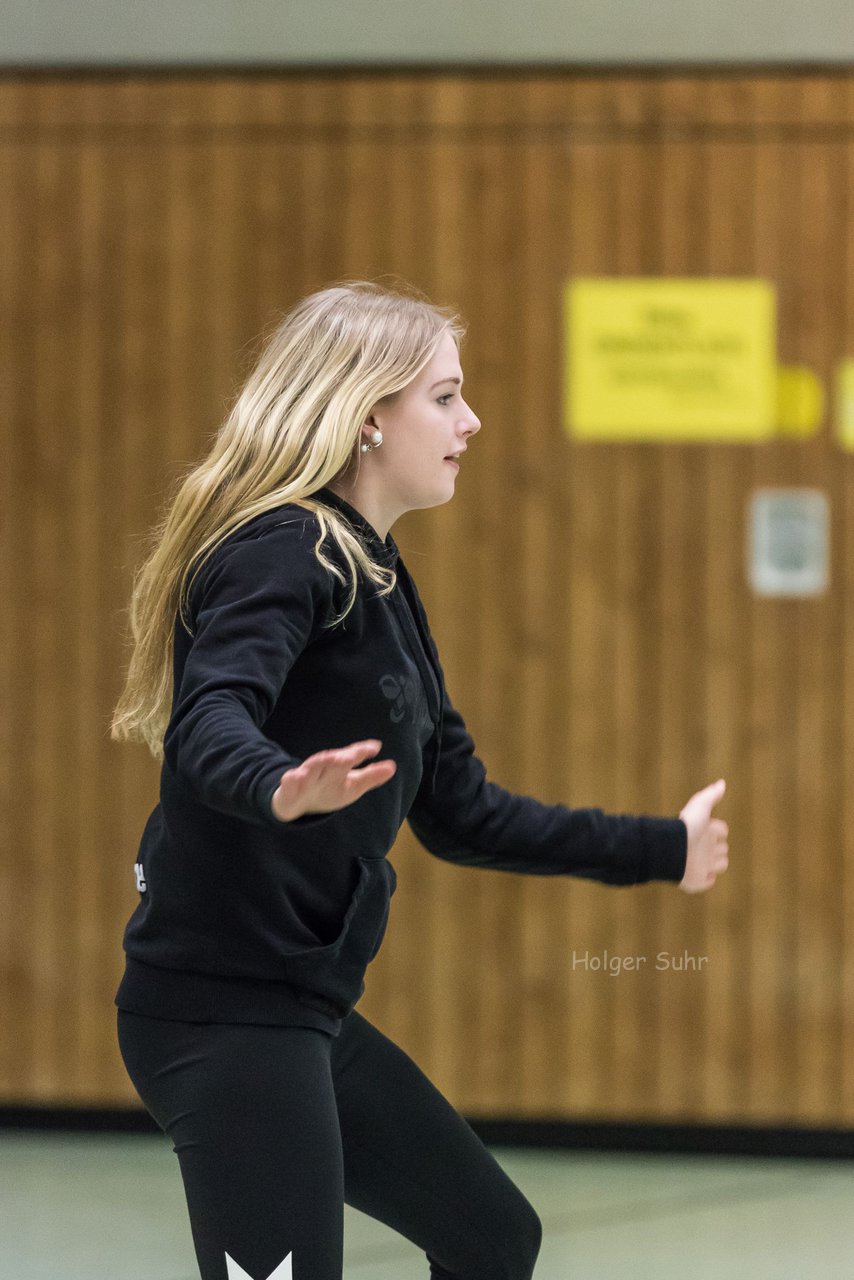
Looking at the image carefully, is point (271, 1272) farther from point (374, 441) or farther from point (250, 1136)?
point (374, 441)

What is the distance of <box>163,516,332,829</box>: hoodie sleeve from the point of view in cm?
115

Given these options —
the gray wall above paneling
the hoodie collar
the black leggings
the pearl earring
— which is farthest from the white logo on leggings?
the gray wall above paneling

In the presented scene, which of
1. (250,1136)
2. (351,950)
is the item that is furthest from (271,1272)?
(351,950)

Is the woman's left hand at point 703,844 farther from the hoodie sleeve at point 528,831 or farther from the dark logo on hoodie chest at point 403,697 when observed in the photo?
the dark logo on hoodie chest at point 403,697

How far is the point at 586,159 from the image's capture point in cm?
320

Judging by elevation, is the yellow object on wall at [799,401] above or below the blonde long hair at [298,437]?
above

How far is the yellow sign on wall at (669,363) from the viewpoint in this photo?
3.23 meters

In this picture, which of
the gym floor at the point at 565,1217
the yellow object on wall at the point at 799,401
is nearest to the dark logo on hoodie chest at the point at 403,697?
the gym floor at the point at 565,1217

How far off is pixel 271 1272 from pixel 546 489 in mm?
2184

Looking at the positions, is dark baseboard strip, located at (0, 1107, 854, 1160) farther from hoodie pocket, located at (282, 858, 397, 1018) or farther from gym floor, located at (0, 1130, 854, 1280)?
hoodie pocket, located at (282, 858, 397, 1018)

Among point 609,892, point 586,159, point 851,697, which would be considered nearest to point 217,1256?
point 609,892

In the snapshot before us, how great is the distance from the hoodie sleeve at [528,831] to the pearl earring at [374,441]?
0.33 meters

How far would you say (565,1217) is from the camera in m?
2.91

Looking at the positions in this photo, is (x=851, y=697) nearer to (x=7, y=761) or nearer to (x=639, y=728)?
(x=639, y=728)
